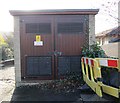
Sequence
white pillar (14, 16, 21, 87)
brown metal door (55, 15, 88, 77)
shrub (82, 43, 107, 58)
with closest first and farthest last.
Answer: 1. shrub (82, 43, 107, 58)
2. white pillar (14, 16, 21, 87)
3. brown metal door (55, 15, 88, 77)

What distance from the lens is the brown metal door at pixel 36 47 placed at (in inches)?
389

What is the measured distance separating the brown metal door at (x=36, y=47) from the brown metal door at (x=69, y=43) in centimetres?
34

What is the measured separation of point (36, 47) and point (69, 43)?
1420mm

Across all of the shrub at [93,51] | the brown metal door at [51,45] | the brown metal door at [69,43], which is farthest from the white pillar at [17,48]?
the shrub at [93,51]

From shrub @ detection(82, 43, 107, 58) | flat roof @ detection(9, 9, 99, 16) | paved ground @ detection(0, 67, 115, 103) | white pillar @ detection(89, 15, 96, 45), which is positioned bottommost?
paved ground @ detection(0, 67, 115, 103)

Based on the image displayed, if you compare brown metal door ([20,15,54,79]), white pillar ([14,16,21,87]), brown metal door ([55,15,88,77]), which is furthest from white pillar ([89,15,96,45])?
white pillar ([14,16,21,87])

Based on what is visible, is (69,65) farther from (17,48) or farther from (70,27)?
(17,48)

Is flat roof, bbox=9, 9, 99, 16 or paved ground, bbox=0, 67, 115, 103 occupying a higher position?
flat roof, bbox=9, 9, 99, 16

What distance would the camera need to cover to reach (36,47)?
9906mm

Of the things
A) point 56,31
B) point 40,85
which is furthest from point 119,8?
point 40,85

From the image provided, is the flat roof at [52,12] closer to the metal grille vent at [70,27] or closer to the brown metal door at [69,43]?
the brown metal door at [69,43]

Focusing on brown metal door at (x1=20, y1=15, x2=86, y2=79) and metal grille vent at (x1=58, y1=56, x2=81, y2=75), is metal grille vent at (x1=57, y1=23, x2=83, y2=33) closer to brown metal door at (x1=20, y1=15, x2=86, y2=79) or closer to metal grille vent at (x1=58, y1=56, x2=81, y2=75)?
brown metal door at (x1=20, y1=15, x2=86, y2=79)

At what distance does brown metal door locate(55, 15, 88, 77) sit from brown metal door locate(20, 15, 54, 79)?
0.34m

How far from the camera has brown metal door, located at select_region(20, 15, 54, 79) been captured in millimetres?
9875
